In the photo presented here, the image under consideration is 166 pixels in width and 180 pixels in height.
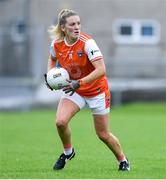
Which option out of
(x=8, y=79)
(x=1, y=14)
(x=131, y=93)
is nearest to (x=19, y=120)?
(x=8, y=79)

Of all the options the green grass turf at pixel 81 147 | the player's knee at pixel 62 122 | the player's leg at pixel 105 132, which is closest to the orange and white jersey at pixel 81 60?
the player's leg at pixel 105 132

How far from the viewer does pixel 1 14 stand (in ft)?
106

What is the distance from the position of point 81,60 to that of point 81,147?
14.0ft

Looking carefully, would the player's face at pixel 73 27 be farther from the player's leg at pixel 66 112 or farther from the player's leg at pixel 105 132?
the player's leg at pixel 105 132

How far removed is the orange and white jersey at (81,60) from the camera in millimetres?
10328

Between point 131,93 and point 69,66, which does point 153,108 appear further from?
point 69,66

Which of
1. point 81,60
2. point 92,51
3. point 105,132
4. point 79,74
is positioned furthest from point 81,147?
point 92,51

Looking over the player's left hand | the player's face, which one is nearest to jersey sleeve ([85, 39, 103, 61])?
the player's face

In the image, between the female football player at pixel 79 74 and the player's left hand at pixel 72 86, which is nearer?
the player's left hand at pixel 72 86

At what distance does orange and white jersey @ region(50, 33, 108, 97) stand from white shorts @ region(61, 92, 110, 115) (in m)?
0.05

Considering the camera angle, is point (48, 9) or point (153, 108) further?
point (48, 9)

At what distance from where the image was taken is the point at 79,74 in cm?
1048

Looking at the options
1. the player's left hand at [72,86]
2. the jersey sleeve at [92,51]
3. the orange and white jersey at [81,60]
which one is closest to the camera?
the player's left hand at [72,86]

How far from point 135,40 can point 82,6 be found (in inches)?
97.5
